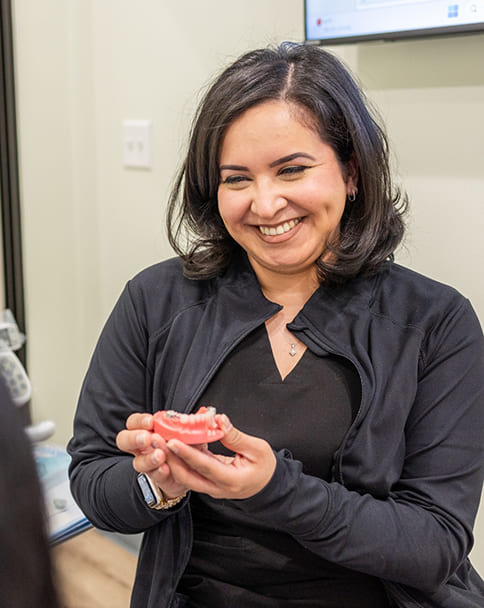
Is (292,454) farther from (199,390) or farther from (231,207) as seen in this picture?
(231,207)

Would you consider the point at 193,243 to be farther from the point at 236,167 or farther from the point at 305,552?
A: the point at 305,552

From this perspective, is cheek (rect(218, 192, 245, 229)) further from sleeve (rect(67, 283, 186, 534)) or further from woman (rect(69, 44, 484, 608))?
sleeve (rect(67, 283, 186, 534))

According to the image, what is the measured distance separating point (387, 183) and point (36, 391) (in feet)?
5.08

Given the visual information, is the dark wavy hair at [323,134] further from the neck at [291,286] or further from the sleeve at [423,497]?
the sleeve at [423,497]

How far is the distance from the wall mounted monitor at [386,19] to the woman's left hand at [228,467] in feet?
2.84

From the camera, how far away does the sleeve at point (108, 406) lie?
131cm

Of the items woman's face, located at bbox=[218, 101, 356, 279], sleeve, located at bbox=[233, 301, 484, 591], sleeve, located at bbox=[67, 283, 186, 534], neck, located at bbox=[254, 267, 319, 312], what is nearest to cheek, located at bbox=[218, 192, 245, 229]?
woman's face, located at bbox=[218, 101, 356, 279]

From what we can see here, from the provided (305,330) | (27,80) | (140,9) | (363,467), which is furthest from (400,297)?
(27,80)

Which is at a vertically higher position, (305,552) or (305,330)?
(305,330)

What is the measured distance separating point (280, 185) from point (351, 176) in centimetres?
15

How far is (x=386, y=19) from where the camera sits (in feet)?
4.99

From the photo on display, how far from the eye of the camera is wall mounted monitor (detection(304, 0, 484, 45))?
1421mm

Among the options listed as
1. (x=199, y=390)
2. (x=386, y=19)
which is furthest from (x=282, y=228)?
(x=386, y=19)

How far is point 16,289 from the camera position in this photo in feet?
Answer: 8.04
